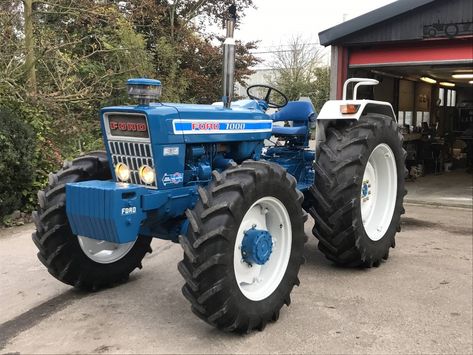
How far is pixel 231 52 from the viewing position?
4113 mm

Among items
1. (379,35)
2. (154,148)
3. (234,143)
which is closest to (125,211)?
(154,148)

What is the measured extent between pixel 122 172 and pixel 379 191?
117 inches

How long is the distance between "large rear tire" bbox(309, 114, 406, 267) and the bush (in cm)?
388

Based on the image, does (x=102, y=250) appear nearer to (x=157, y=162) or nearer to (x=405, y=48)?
(x=157, y=162)

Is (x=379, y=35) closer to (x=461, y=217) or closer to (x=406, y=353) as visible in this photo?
(x=461, y=217)

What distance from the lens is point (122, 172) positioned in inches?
150

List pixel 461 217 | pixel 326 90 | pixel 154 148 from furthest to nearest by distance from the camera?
pixel 326 90
pixel 461 217
pixel 154 148

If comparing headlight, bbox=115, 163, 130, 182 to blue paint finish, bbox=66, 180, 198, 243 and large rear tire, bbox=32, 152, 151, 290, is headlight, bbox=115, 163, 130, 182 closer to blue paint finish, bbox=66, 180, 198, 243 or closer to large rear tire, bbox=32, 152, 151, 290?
blue paint finish, bbox=66, 180, 198, 243

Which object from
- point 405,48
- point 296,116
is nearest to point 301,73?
point 405,48

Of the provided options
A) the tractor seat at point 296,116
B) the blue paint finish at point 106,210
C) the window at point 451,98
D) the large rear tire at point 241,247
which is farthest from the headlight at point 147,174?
the window at point 451,98

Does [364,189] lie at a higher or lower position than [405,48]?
lower

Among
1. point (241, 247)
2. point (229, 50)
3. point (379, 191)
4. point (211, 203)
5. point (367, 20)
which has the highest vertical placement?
point (367, 20)

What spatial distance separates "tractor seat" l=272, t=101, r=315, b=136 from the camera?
Answer: 5516 millimetres

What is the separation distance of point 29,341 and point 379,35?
7.38 m
